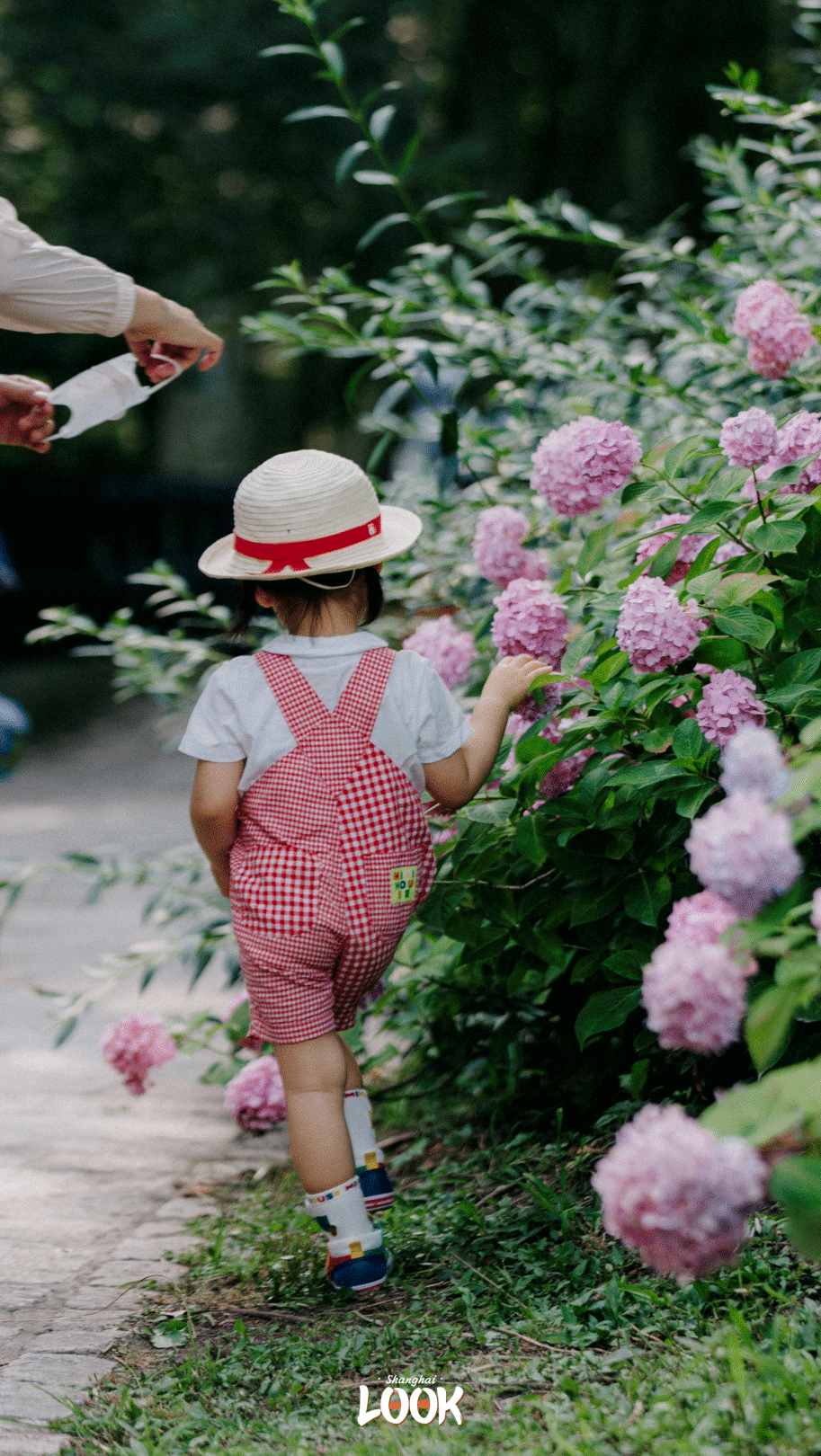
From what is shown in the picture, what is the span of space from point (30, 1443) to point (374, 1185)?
738 millimetres

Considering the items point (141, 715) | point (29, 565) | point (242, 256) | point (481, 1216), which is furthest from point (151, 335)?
point (29, 565)

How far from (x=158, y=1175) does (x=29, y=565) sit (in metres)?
10.8

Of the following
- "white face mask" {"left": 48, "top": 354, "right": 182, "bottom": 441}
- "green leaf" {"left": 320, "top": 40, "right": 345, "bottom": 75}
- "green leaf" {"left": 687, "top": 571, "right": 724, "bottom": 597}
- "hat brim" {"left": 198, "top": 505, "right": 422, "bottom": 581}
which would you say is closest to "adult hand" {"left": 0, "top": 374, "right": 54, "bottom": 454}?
"white face mask" {"left": 48, "top": 354, "right": 182, "bottom": 441}

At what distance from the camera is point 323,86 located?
1077cm

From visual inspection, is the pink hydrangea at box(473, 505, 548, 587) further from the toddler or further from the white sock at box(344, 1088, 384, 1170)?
the white sock at box(344, 1088, 384, 1170)

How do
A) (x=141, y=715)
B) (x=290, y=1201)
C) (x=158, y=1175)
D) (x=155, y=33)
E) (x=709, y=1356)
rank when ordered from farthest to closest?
1. (x=155, y=33)
2. (x=141, y=715)
3. (x=158, y=1175)
4. (x=290, y=1201)
5. (x=709, y=1356)

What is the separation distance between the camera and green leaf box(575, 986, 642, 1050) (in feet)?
7.23

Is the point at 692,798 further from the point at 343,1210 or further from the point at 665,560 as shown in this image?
the point at 343,1210

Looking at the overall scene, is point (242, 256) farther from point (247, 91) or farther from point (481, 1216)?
point (481, 1216)

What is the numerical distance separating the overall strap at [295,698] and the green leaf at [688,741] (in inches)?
22.1

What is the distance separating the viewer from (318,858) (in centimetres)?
219

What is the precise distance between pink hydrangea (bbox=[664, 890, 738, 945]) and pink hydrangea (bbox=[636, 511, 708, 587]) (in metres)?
0.92

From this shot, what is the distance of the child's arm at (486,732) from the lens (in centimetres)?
221

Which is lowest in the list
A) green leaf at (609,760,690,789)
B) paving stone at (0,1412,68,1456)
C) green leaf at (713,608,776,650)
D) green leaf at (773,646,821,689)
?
paving stone at (0,1412,68,1456)
